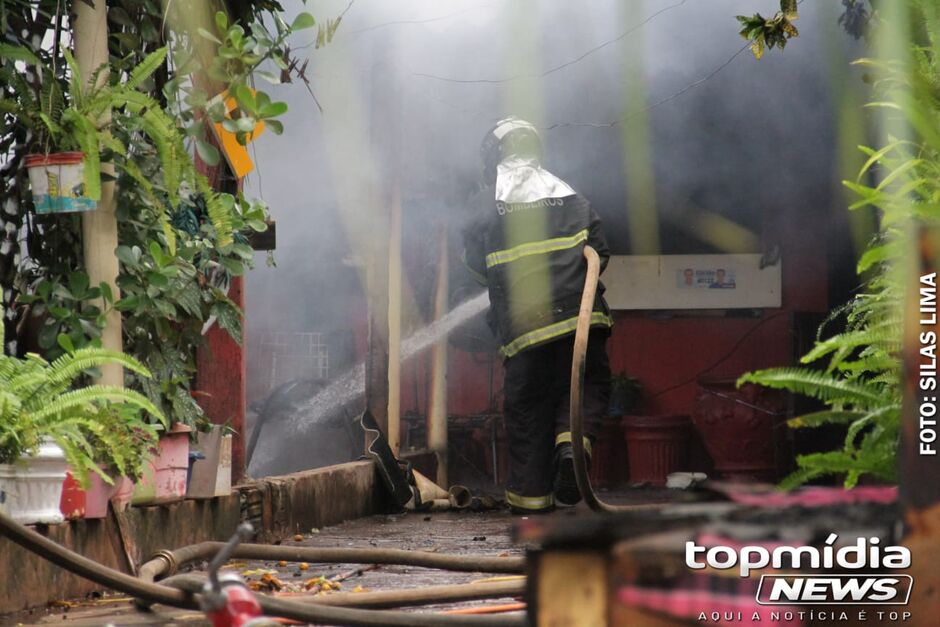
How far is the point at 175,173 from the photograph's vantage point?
5070 millimetres

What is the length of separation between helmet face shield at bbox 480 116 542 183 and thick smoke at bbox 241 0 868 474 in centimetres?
160

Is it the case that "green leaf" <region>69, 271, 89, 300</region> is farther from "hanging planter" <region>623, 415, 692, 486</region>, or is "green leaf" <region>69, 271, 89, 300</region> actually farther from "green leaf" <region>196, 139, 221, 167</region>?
"hanging planter" <region>623, 415, 692, 486</region>

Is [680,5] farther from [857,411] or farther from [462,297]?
[857,411]

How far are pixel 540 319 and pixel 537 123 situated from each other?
3.66 m

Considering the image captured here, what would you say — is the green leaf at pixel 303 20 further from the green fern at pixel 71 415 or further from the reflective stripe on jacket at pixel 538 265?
the reflective stripe on jacket at pixel 538 265

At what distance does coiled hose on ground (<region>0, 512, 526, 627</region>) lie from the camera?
2.98 meters

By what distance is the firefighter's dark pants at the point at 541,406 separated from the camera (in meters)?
7.61

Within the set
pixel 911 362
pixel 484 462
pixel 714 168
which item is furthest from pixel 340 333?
pixel 911 362

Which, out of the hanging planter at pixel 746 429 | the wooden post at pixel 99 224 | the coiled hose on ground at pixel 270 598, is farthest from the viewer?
the hanging planter at pixel 746 429

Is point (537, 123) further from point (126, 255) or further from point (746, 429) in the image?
point (126, 255)

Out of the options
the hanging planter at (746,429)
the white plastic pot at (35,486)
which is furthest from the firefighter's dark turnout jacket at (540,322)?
the white plastic pot at (35,486)

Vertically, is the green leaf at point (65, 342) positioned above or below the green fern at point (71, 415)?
above

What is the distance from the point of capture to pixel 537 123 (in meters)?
10.9

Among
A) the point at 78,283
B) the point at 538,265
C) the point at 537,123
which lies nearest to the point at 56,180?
the point at 78,283
